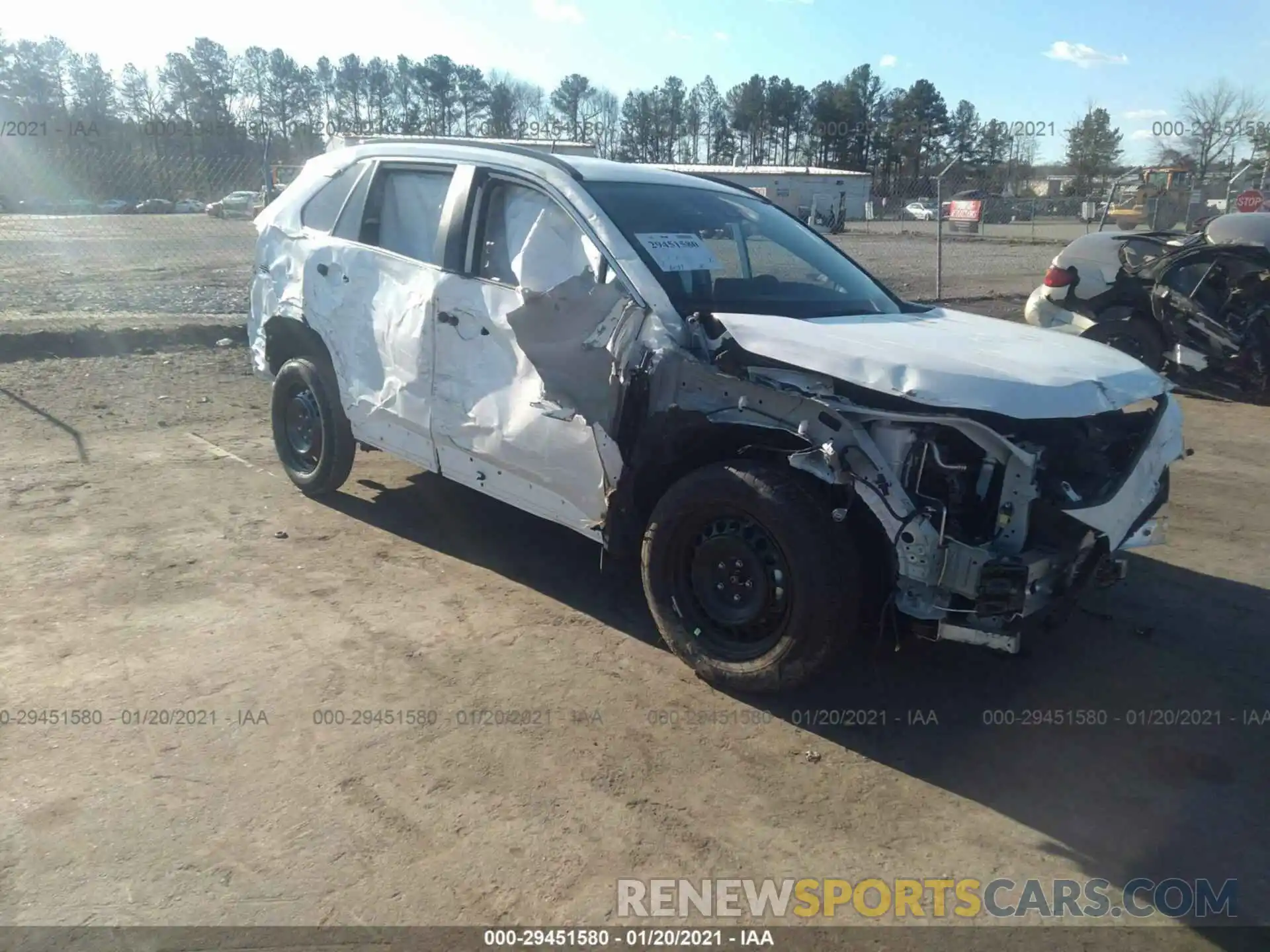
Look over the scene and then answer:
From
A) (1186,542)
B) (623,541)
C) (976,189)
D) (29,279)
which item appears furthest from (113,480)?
(976,189)

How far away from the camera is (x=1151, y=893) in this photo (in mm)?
2902

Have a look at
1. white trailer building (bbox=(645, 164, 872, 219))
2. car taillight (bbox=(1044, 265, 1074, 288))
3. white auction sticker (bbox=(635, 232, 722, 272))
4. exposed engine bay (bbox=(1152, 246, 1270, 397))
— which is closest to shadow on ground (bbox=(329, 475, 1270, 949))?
white auction sticker (bbox=(635, 232, 722, 272))

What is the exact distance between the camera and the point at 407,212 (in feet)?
17.3

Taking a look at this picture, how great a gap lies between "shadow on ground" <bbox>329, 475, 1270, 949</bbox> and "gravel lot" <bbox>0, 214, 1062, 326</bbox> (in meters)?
9.74

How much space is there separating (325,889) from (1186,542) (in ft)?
16.8

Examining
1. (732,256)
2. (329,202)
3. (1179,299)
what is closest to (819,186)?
(1179,299)

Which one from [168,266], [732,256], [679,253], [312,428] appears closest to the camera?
[679,253]

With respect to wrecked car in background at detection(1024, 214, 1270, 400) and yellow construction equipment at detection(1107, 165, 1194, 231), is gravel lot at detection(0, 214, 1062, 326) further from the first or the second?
wrecked car in background at detection(1024, 214, 1270, 400)

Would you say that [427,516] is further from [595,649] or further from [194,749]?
[194,749]

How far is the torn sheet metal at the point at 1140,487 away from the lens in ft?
11.6

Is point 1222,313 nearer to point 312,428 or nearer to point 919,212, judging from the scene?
point 312,428

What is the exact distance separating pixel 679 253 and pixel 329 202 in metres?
2.50

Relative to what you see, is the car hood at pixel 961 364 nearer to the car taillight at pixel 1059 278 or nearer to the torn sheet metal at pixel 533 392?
the torn sheet metal at pixel 533 392

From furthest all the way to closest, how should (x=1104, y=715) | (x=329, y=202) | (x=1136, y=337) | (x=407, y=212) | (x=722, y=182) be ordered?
(x=1136, y=337), (x=329, y=202), (x=722, y=182), (x=407, y=212), (x=1104, y=715)
